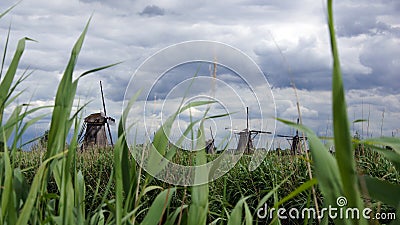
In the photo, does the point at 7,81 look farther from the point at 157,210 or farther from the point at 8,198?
the point at 157,210

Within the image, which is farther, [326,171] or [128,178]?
[128,178]

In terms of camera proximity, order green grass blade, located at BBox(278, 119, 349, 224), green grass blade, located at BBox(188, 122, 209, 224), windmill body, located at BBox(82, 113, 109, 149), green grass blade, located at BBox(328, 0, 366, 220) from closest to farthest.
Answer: green grass blade, located at BBox(328, 0, 366, 220) < green grass blade, located at BBox(278, 119, 349, 224) < green grass blade, located at BBox(188, 122, 209, 224) < windmill body, located at BBox(82, 113, 109, 149)

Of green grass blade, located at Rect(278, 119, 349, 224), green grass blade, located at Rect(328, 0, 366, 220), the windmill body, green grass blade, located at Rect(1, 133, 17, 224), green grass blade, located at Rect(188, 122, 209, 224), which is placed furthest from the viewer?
the windmill body

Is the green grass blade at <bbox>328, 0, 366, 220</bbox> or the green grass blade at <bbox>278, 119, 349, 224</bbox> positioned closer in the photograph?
the green grass blade at <bbox>328, 0, 366, 220</bbox>

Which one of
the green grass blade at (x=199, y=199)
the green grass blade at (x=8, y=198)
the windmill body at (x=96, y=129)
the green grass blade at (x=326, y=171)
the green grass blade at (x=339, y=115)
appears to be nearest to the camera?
the green grass blade at (x=339, y=115)

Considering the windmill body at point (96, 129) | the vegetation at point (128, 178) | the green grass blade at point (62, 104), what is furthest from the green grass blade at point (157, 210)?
the windmill body at point (96, 129)

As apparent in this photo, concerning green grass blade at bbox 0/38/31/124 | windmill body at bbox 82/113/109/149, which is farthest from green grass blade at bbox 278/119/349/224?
windmill body at bbox 82/113/109/149

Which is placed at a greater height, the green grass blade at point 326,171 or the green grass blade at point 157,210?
the green grass blade at point 326,171

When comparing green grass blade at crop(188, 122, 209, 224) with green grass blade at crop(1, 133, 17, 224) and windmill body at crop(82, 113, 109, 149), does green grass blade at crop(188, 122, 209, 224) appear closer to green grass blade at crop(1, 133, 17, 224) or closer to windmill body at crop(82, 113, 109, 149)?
A: green grass blade at crop(1, 133, 17, 224)

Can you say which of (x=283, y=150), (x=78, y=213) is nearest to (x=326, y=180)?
(x=78, y=213)

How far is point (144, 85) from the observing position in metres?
1.24

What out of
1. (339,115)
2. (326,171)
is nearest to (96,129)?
(326,171)

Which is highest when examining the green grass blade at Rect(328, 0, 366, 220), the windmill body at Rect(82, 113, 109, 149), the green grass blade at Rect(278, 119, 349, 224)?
the green grass blade at Rect(328, 0, 366, 220)

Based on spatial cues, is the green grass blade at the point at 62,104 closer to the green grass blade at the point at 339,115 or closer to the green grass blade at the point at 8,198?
the green grass blade at the point at 8,198
